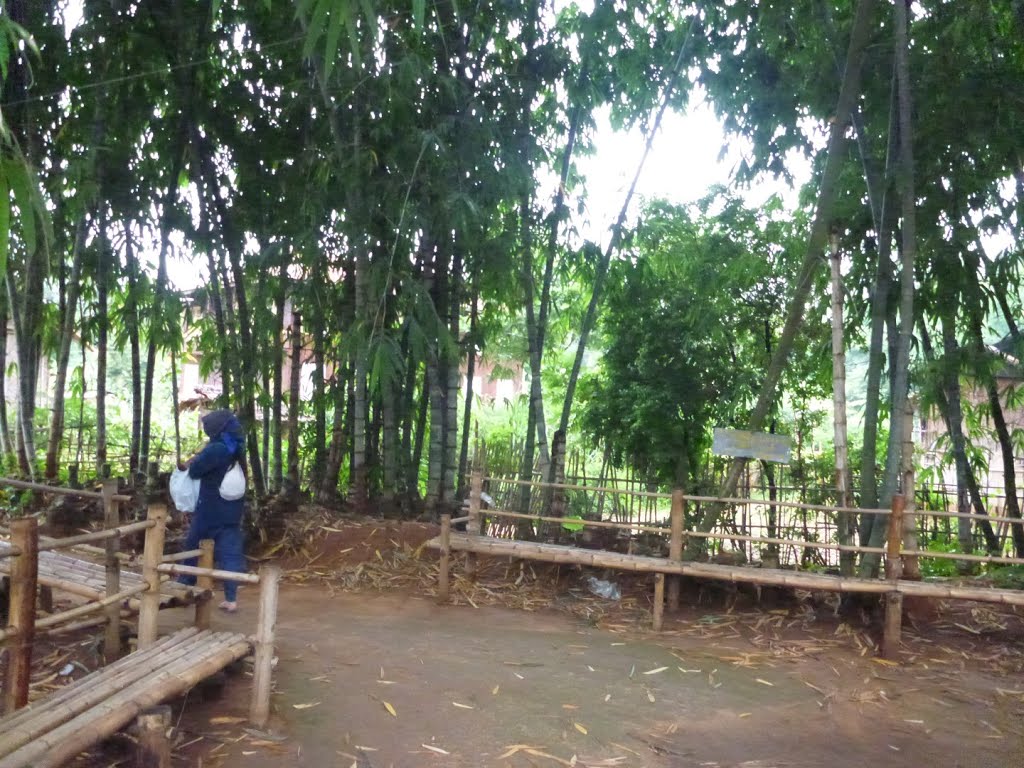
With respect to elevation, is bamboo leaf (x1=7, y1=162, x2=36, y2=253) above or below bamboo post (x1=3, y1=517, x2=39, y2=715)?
above

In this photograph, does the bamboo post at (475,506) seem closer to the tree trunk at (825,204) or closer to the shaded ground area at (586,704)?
the shaded ground area at (586,704)

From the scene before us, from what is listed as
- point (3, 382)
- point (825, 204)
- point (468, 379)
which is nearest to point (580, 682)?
point (825, 204)

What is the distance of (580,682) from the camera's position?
158 inches

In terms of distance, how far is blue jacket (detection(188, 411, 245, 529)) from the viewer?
178 inches

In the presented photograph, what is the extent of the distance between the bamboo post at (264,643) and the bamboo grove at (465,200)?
2344 mm

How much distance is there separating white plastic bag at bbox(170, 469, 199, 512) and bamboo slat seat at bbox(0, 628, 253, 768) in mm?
1211

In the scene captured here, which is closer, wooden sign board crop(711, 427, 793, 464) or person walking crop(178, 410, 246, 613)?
person walking crop(178, 410, 246, 613)

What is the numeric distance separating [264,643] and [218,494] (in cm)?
161

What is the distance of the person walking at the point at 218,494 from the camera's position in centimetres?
453

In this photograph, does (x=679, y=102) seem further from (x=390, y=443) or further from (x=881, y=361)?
(x=390, y=443)

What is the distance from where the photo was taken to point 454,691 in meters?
3.76

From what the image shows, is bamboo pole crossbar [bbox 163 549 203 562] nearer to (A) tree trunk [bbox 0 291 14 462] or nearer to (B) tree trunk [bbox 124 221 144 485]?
(B) tree trunk [bbox 124 221 144 485]

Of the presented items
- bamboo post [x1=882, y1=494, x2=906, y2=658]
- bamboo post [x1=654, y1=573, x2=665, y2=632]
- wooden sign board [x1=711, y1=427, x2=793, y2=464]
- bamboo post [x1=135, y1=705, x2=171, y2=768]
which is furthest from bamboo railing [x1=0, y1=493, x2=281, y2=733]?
bamboo post [x1=882, y1=494, x2=906, y2=658]

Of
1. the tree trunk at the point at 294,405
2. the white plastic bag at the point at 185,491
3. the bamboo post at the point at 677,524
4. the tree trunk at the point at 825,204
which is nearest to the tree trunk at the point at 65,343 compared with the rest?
the tree trunk at the point at 294,405
